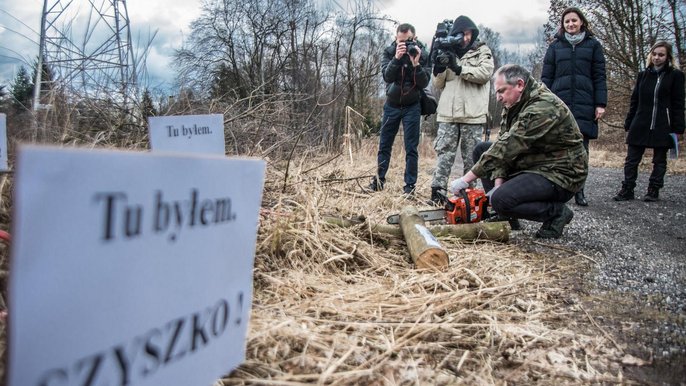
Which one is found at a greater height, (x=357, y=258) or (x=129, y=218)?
(x=129, y=218)

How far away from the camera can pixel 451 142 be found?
4.33m

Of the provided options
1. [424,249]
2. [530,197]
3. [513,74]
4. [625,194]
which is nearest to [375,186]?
[530,197]

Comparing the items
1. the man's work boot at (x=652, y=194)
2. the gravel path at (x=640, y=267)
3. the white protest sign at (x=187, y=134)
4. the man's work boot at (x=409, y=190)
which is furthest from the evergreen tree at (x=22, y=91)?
the man's work boot at (x=652, y=194)

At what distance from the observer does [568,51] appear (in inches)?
170

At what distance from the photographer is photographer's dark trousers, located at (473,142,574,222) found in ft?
10.3

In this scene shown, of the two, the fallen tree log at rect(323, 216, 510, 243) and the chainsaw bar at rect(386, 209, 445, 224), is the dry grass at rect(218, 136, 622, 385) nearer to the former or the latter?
the fallen tree log at rect(323, 216, 510, 243)

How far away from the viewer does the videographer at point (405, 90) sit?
4.22m

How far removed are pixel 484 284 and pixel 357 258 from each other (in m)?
0.68

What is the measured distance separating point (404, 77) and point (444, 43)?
0.48m

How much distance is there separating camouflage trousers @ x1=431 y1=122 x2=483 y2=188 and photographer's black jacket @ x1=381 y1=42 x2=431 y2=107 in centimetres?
42

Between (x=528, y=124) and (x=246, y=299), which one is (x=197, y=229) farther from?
(x=528, y=124)

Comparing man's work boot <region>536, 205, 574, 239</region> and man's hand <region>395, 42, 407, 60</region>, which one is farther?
man's hand <region>395, 42, 407, 60</region>

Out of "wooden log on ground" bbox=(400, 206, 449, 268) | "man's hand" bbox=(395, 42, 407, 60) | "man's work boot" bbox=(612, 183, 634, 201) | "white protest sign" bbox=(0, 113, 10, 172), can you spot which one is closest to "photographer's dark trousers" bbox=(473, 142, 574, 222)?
"wooden log on ground" bbox=(400, 206, 449, 268)

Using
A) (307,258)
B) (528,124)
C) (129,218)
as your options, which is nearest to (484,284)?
(307,258)
